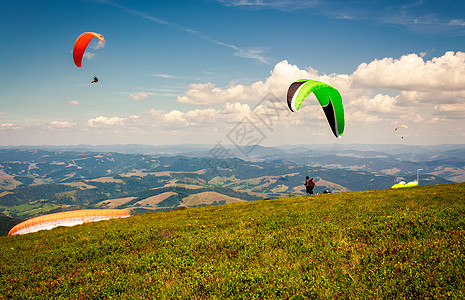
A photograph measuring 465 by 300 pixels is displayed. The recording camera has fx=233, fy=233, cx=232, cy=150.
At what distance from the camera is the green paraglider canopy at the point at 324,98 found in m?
21.8

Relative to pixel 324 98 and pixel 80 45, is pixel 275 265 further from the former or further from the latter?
pixel 80 45

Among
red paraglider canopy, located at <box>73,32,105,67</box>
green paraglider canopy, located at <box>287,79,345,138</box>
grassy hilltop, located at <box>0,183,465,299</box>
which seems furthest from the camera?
red paraglider canopy, located at <box>73,32,105,67</box>

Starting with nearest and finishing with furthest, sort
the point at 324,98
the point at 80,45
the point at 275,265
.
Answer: the point at 275,265, the point at 324,98, the point at 80,45

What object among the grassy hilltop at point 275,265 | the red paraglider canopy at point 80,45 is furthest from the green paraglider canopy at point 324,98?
the red paraglider canopy at point 80,45

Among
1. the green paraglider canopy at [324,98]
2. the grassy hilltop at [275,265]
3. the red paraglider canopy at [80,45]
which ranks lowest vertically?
the grassy hilltop at [275,265]

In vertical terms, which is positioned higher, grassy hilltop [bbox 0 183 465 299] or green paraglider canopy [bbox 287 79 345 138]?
green paraglider canopy [bbox 287 79 345 138]

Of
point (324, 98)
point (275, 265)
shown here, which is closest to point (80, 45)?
point (324, 98)

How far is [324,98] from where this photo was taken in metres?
25.2

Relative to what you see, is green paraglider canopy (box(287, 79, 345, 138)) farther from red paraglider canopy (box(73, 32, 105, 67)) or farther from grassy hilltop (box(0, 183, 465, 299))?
red paraglider canopy (box(73, 32, 105, 67))

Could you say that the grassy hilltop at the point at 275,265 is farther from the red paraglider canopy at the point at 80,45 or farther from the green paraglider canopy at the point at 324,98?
the red paraglider canopy at the point at 80,45

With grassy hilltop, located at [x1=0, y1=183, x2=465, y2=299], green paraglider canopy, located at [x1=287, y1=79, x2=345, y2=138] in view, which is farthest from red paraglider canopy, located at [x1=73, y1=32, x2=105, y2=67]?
grassy hilltop, located at [x1=0, y1=183, x2=465, y2=299]

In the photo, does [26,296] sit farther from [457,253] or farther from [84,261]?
[457,253]

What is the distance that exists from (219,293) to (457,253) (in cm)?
640

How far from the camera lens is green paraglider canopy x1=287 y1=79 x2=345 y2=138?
2178 cm
